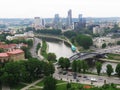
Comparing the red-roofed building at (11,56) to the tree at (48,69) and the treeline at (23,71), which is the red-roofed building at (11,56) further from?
the tree at (48,69)

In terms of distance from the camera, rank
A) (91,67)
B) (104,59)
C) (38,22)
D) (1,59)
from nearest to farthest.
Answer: (1,59) → (91,67) → (104,59) → (38,22)

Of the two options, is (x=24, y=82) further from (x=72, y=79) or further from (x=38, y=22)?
(x=38, y=22)

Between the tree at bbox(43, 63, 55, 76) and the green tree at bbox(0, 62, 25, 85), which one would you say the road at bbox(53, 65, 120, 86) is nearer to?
the tree at bbox(43, 63, 55, 76)

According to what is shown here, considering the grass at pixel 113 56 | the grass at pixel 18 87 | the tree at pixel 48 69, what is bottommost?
the grass at pixel 113 56

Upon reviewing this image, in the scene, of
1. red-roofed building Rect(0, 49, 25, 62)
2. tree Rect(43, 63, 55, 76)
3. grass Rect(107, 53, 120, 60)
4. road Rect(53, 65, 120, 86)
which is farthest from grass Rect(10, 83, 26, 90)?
grass Rect(107, 53, 120, 60)

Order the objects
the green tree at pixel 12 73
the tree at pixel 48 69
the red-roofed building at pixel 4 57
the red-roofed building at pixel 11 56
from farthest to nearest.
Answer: the red-roofed building at pixel 11 56 → the red-roofed building at pixel 4 57 → the tree at pixel 48 69 → the green tree at pixel 12 73

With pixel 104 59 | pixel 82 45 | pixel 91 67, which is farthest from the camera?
pixel 82 45

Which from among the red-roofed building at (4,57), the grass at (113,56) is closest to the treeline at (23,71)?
the red-roofed building at (4,57)

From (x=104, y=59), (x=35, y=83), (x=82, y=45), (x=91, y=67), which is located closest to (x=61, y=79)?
(x=35, y=83)
